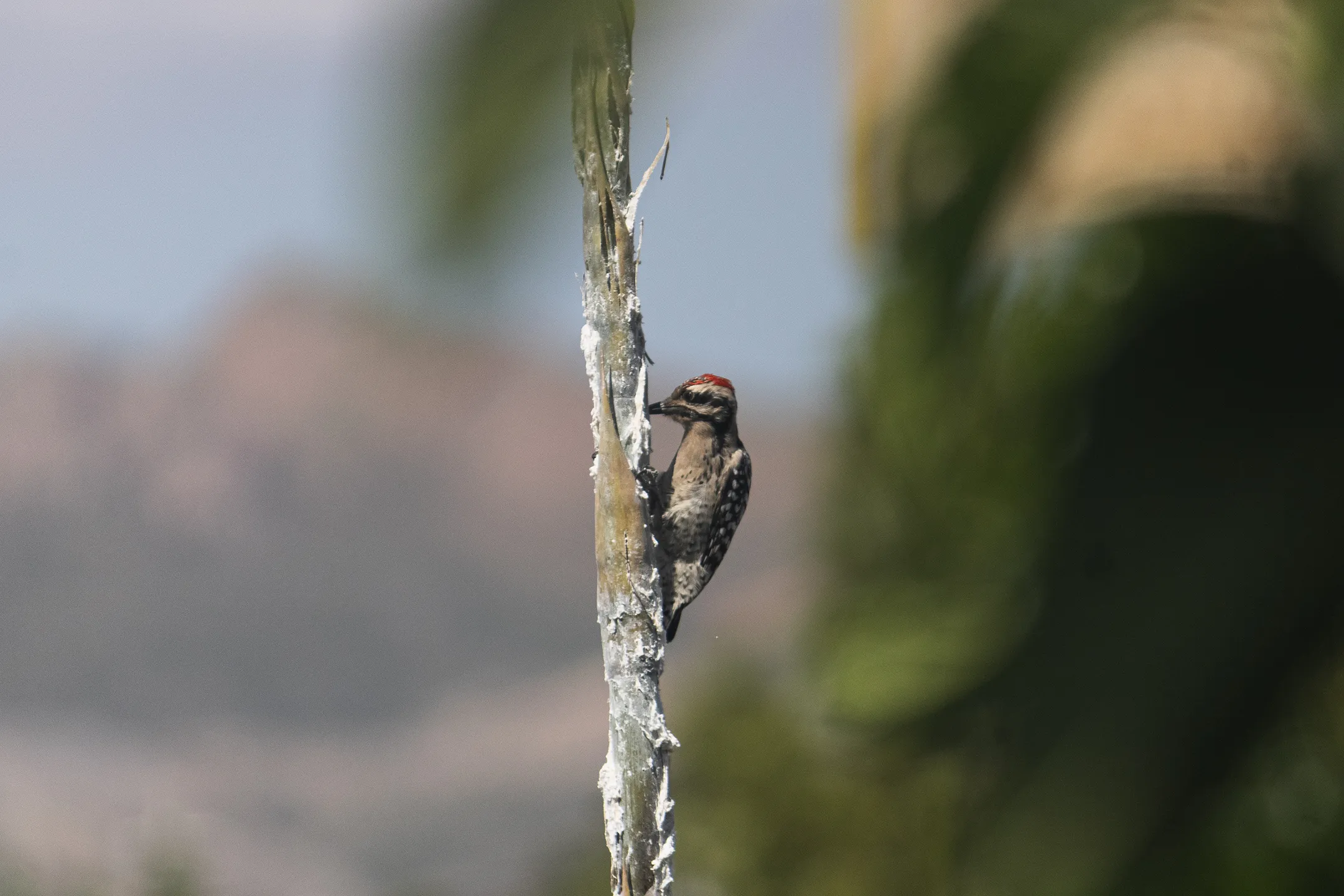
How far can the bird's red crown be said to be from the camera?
5.87 m

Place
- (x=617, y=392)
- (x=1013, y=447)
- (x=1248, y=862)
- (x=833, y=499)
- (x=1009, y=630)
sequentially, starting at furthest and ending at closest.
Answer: (x=833, y=499)
(x=1248, y=862)
(x=617, y=392)
(x=1013, y=447)
(x=1009, y=630)

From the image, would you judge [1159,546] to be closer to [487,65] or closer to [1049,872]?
[1049,872]

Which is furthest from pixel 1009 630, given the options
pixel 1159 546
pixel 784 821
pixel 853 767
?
pixel 784 821

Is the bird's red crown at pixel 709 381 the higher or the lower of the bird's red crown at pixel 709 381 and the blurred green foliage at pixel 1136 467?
the higher

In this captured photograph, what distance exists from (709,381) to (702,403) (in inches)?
3.9

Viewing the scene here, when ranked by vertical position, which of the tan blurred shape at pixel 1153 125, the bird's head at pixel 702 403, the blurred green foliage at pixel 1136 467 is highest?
the bird's head at pixel 702 403

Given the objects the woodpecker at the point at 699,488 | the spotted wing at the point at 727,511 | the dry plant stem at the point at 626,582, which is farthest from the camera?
the spotted wing at the point at 727,511

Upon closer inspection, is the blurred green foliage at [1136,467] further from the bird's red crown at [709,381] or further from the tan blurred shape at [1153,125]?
the bird's red crown at [709,381]

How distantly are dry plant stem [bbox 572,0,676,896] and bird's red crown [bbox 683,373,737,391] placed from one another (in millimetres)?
1608

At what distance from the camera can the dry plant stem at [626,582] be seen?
4.14 m

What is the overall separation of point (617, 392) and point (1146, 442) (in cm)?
212

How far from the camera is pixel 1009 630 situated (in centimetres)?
278

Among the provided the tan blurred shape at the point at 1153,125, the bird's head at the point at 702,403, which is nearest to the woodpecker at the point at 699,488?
the bird's head at the point at 702,403

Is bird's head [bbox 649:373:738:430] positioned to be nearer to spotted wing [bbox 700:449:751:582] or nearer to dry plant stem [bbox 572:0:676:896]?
spotted wing [bbox 700:449:751:582]
